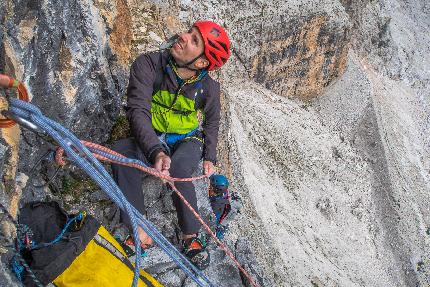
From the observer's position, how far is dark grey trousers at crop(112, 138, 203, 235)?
6286mm

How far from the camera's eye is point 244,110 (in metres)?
25.7

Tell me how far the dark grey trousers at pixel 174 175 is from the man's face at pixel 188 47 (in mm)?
1362

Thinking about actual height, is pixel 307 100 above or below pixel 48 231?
below

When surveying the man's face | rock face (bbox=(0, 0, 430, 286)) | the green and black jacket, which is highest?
the man's face

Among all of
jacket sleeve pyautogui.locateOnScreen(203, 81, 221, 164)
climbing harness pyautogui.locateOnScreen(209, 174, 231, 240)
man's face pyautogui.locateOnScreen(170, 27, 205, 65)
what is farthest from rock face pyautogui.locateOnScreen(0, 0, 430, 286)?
man's face pyautogui.locateOnScreen(170, 27, 205, 65)

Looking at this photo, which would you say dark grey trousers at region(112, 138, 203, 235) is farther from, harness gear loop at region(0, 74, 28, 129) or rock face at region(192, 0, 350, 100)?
rock face at region(192, 0, 350, 100)

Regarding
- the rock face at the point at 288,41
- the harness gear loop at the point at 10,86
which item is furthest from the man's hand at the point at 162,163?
the rock face at the point at 288,41

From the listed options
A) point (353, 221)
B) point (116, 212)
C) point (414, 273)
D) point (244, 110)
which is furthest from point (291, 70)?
point (116, 212)

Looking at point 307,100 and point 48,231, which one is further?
point 307,100

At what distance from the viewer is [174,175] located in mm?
6301

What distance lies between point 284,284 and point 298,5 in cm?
2169

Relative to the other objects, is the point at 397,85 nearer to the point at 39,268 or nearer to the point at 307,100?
the point at 307,100

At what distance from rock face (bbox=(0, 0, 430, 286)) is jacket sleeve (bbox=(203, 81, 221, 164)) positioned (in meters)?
1.11

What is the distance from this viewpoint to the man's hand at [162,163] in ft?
18.7
